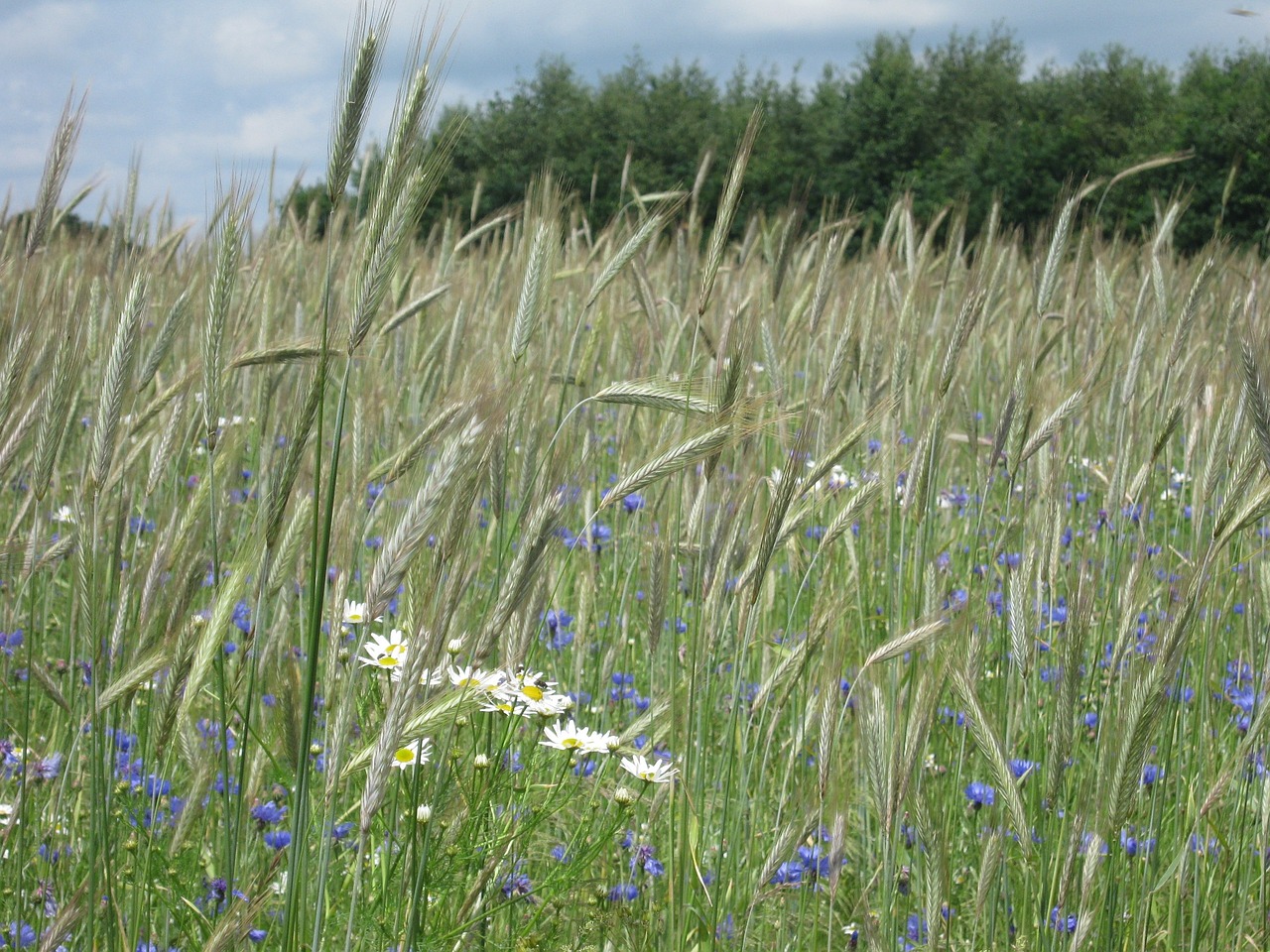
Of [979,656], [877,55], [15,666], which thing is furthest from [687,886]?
[877,55]

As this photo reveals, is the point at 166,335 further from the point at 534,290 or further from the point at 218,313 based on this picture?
the point at 534,290

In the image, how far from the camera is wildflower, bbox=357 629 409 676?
142cm

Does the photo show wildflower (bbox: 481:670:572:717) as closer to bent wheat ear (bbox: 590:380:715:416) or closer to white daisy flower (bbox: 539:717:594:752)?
white daisy flower (bbox: 539:717:594:752)

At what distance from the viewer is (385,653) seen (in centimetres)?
152

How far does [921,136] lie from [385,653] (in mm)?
33023

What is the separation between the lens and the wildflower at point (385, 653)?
1.42m

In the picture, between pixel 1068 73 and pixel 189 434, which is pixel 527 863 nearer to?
pixel 189 434

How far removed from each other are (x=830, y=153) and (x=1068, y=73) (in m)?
9.93

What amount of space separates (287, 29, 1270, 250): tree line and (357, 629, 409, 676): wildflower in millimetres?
10558

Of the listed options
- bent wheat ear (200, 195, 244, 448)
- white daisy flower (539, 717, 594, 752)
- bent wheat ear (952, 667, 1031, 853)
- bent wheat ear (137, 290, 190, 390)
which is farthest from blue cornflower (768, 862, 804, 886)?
bent wheat ear (137, 290, 190, 390)

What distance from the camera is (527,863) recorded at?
174 centimetres

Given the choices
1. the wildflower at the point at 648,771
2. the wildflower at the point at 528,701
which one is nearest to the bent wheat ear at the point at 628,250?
the wildflower at the point at 528,701

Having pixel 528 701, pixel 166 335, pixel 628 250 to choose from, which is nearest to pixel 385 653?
pixel 528 701

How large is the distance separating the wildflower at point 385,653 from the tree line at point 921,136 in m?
10.6
